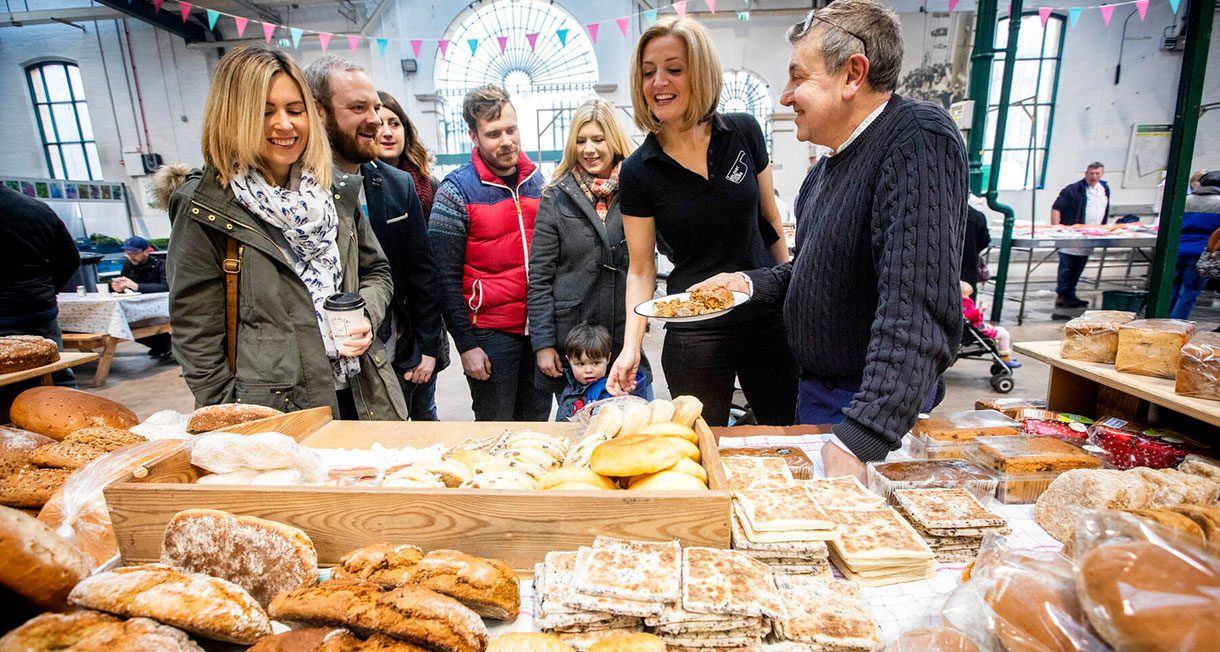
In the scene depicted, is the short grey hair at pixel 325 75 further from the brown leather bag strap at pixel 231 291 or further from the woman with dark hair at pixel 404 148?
the brown leather bag strap at pixel 231 291

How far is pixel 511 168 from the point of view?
115 inches

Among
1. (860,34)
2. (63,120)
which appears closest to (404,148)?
(860,34)

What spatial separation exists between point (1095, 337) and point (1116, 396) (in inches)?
9.8

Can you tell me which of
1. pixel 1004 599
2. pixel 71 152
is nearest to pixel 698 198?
pixel 1004 599

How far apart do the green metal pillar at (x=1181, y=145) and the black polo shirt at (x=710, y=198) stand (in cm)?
255

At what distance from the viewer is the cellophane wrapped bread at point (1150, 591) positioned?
0.53m

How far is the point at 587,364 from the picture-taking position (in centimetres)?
280

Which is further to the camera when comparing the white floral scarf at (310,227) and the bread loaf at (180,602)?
the white floral scarf at (310,227)

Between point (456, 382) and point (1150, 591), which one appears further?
point (456, 382)

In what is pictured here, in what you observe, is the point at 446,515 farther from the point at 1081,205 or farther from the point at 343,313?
the point at 1081,205

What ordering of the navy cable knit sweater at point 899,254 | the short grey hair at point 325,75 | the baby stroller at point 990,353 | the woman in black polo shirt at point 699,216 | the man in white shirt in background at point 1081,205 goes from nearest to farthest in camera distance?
the navy cable knit sweater at point 899,254 < the woman in black polo shirt at point 699,216 < the short grey hair at point 325,75 < the baby stroller at point 990,353 < the man in white shirt in background at point 1081,205

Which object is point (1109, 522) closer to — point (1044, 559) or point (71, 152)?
point (1044, 559)

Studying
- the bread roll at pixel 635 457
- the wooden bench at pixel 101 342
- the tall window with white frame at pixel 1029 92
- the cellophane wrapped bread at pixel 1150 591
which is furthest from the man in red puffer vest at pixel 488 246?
the tall window with white frame at pixel 1029 92

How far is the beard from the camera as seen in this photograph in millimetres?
2422
